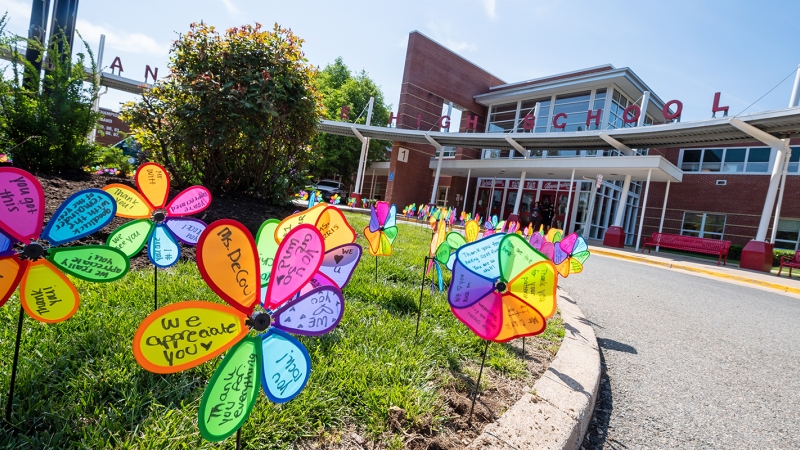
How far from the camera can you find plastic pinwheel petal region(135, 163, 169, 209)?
1946mm

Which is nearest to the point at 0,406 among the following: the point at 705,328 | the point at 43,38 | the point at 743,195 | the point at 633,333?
the point at 633,333

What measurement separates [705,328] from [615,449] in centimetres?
325

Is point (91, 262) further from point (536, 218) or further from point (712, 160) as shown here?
point (712, 160)

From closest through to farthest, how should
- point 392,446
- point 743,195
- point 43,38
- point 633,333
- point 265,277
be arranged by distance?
point 265,277 → point 392,446 → point 633,333 → point 43,38 → point 743,195

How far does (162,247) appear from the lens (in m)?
1.92

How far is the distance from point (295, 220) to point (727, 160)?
996 inches

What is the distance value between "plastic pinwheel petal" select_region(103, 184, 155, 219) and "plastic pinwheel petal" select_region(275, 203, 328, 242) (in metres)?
0.87

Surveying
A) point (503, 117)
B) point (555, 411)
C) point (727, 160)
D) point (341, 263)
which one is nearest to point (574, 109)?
point (503, 117)

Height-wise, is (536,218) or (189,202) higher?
(536,218)

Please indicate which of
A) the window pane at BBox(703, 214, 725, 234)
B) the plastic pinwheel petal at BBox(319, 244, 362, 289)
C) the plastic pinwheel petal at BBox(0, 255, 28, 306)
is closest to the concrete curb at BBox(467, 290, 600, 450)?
the plastic pinwheel petal at BBox(319, 244, 362, 289)

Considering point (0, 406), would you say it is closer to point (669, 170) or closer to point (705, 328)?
point (705, 328)

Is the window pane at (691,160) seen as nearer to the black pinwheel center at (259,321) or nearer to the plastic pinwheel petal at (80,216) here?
the black pinwheel center at (259,321)

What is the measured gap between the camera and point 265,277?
4.07 feet

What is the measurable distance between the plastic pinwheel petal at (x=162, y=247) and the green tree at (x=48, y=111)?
3832mm
